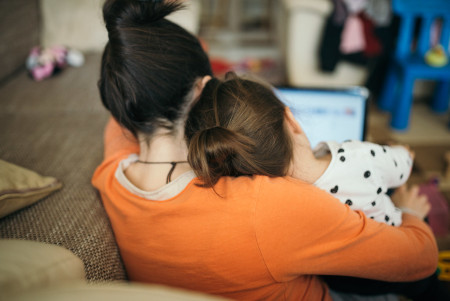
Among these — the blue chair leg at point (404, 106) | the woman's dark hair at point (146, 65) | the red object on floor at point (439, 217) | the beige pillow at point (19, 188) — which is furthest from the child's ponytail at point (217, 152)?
the blue chair leg at point (404, 106)

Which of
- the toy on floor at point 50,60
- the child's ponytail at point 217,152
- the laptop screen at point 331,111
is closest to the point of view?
the child's ponytail at point 217,152

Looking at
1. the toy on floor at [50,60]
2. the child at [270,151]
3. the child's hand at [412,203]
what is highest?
the child at [270,151]

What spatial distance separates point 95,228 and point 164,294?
51 cm

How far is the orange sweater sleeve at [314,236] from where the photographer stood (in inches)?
23.6

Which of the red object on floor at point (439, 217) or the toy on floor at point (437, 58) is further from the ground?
the toy on floor at point (437, 58)

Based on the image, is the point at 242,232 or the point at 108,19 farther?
the point at 108,19

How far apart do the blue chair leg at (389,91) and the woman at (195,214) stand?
177 cm

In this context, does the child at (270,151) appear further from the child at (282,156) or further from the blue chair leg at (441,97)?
the blue chair leg at (441,97)

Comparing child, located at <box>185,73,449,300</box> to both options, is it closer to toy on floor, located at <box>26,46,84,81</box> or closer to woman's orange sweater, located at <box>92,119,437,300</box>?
woman's orange sweater, located at <box>92,119,437,300</box>

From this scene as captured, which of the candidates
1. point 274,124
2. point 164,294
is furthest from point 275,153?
point 164,294

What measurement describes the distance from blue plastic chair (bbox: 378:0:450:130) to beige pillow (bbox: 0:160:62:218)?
2002mm

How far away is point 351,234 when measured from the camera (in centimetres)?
62

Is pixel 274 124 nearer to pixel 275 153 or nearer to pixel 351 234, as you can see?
pixel 275 153

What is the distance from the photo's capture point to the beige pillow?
0.73m
